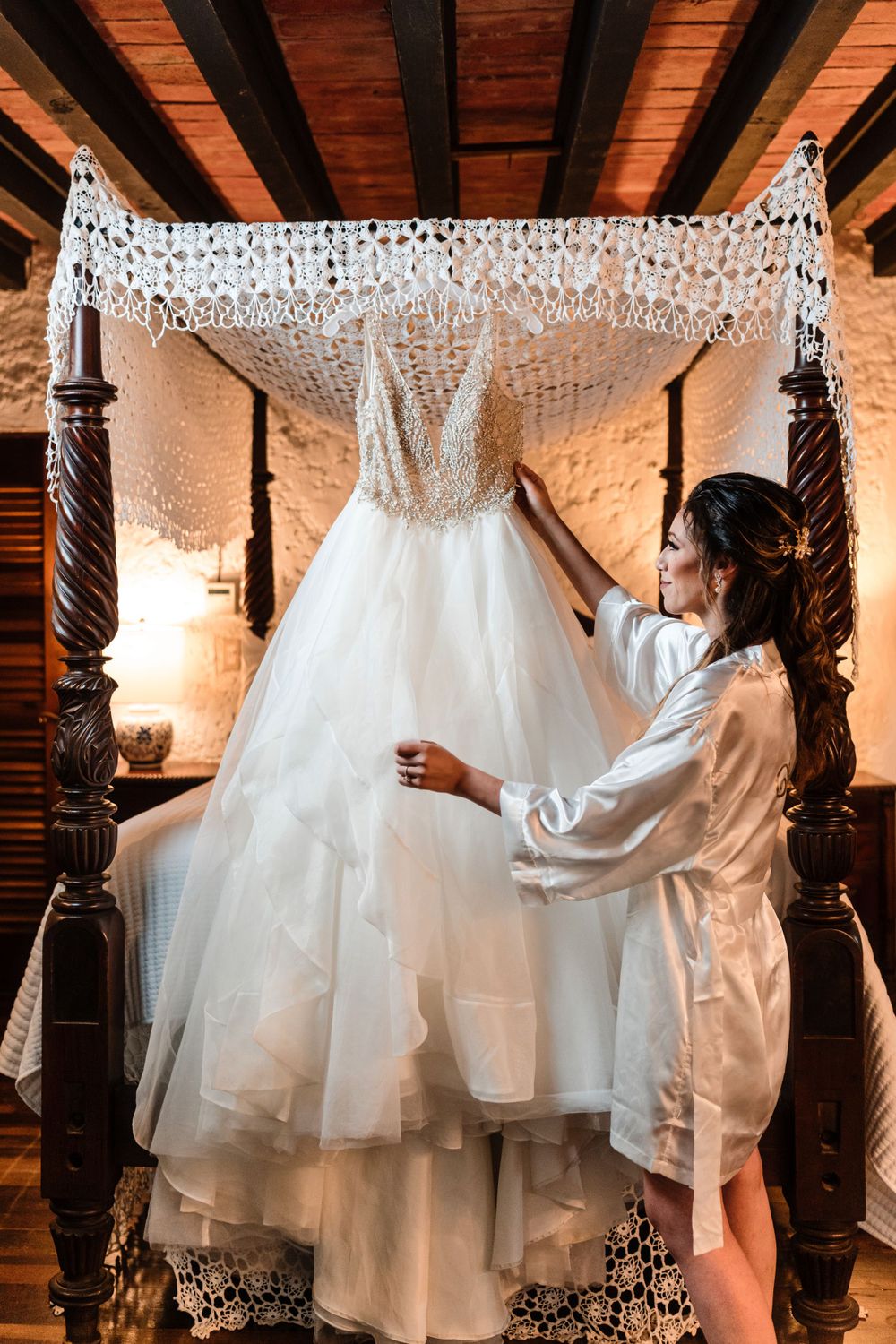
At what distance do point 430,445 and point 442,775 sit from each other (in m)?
0.71

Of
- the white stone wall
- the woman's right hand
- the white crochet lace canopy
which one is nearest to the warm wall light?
the white stone wall

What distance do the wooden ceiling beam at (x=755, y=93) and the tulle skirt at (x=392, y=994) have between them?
4.09 ft

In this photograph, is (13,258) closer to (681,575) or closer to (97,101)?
(97,101)

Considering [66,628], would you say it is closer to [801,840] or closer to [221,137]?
[801,840]

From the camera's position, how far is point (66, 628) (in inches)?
77.0

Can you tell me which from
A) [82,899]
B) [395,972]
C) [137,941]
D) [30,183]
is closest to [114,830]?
[82,899]

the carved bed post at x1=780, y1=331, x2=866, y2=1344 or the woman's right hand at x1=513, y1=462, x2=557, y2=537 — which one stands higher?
the woman's right hand at x1=513, y1=462, x2=557, y2=537

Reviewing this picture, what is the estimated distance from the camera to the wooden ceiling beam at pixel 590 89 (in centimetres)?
206

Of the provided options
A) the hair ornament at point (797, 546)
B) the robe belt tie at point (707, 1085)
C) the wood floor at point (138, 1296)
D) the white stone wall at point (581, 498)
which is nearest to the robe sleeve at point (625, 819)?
the robe belt tie at point (707, 1085)

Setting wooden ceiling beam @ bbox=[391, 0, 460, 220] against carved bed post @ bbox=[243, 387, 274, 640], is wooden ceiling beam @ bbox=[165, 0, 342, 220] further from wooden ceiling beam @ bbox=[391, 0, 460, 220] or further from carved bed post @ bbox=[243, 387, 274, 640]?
carved bed post @ bbox=[243, 387, 274, 640]

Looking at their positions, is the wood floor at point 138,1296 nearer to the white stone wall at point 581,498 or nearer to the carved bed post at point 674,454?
the white stone wall at point 581,498

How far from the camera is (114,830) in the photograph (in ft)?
6.55

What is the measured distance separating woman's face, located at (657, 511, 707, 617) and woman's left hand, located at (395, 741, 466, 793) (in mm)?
462

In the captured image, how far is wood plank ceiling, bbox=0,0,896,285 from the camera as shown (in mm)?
2166
